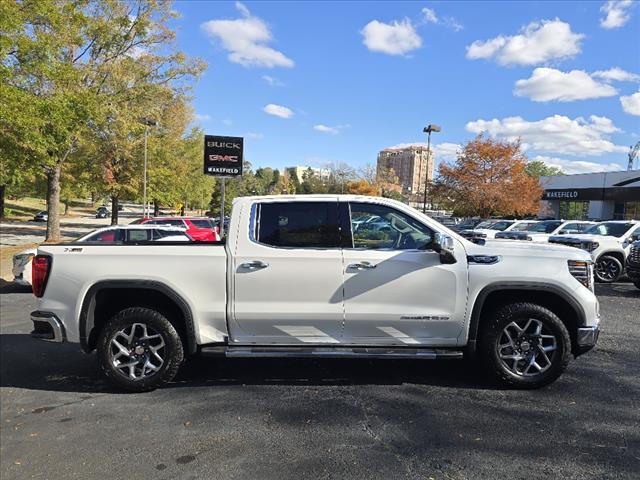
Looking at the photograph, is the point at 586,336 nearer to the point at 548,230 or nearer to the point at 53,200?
the point at 548,230

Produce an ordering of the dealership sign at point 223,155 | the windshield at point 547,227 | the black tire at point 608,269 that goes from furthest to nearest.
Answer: the windshield at point 547,227 < the black tire at point 608,269 < the dealership sign at point 223,155

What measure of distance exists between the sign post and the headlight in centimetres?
904

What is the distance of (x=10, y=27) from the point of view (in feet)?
40.3

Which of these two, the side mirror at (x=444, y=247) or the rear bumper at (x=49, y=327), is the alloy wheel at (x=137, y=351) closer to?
the rear bumper at (x=49, y=327)

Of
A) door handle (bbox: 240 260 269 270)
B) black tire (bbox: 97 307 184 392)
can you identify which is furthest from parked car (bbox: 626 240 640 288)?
black tire (bbox: 97 307 184 392)

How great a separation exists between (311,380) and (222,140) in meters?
8.75

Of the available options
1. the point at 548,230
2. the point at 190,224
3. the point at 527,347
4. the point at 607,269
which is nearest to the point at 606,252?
the point at 607,269

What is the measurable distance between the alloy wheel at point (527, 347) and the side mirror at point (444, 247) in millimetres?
877

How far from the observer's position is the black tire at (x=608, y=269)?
1229 cm

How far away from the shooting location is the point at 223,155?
12.2 meters

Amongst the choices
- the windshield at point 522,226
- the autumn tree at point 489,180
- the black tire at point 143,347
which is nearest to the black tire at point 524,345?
the black tire at point 143,347

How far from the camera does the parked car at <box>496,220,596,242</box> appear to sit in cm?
1612

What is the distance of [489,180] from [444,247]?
32989mm

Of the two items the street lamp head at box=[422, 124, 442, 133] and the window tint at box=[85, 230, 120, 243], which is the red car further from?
the street lamp head at box=[422, 124, 442, 133]
